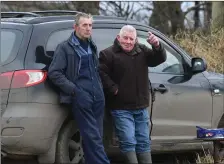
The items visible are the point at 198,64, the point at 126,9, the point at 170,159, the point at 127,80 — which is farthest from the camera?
the point at 126,9

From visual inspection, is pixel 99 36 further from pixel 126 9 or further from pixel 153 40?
pixel 126 9

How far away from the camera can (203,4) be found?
23562mm

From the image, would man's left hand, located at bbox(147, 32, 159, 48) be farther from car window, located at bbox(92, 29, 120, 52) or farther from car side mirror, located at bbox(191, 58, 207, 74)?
car side mirror, located at bbox(191, 58, 207, 74)

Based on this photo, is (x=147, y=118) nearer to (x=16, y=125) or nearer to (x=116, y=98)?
(x=116, y=98)

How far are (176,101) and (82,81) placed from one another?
1421 millimetres

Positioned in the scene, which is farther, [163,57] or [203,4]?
[203,4]

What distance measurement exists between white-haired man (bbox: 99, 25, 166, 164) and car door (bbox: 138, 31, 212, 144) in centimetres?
47

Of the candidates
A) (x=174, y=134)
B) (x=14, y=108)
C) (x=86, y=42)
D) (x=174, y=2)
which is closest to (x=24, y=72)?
(x=14, y=108)

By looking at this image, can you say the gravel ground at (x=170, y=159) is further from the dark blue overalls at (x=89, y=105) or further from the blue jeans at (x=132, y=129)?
the dark blue overalls at (x=89, y=105)

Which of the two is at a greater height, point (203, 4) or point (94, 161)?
point (203, 4)

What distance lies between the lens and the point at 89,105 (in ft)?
16.8

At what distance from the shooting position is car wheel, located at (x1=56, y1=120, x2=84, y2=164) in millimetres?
5324

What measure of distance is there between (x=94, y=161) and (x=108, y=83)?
80 cm

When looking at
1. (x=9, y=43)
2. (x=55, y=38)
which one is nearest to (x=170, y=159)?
(x=55, y=38)
